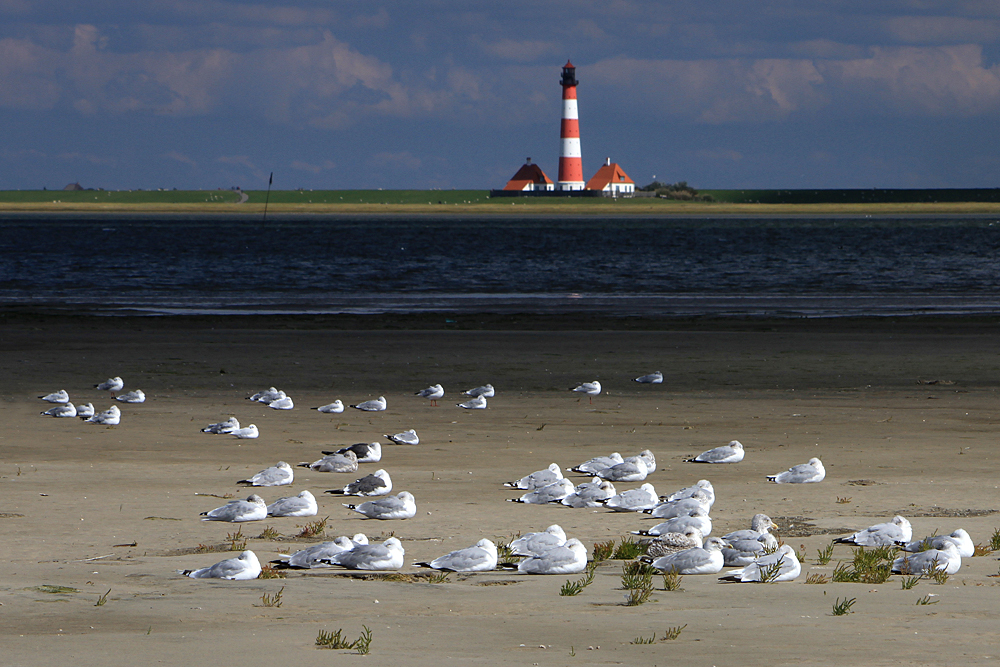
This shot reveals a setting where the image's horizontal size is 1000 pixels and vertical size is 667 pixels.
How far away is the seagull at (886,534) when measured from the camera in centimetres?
999

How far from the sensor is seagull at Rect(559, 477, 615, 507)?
12.0 meters

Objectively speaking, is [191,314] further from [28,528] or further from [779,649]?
[779,649]

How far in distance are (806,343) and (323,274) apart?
32.3 m

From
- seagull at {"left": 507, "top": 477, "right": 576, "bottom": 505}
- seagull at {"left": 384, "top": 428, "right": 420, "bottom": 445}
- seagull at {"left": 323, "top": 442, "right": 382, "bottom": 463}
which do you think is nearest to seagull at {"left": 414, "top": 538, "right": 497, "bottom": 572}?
seagull at {"left": 507, "top": 477, "right": 576, "bottom": 505}

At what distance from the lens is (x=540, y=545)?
9695mm

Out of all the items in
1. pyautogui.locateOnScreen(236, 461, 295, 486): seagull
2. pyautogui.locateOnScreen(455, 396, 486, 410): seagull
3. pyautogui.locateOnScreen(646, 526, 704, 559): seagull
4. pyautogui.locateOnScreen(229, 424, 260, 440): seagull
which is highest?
pyautogui.locateOnScreen(646, 526, 704, 559): seagull

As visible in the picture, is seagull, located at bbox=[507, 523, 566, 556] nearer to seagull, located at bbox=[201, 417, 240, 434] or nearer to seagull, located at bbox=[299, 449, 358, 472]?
seagull, located at bbox=[299, 449, 358, 472]

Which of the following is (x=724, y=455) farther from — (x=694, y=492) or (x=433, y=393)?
(x=433, y=393)

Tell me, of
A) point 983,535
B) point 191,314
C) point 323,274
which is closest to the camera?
point 983,535

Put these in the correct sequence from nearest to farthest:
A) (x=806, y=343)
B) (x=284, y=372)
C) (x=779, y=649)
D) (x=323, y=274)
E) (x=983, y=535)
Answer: (x=779, y=649), (x=983, y=535), (x=284, y=372), (x=806, y=343), (x=323, y=274)

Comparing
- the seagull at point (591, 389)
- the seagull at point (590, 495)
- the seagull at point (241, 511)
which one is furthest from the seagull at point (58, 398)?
the seagull at point (590, 495)

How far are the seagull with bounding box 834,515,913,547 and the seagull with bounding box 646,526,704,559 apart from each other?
1.29 metres

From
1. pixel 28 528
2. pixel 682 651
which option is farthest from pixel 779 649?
pixel 28 528

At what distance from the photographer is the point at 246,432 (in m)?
16.0
